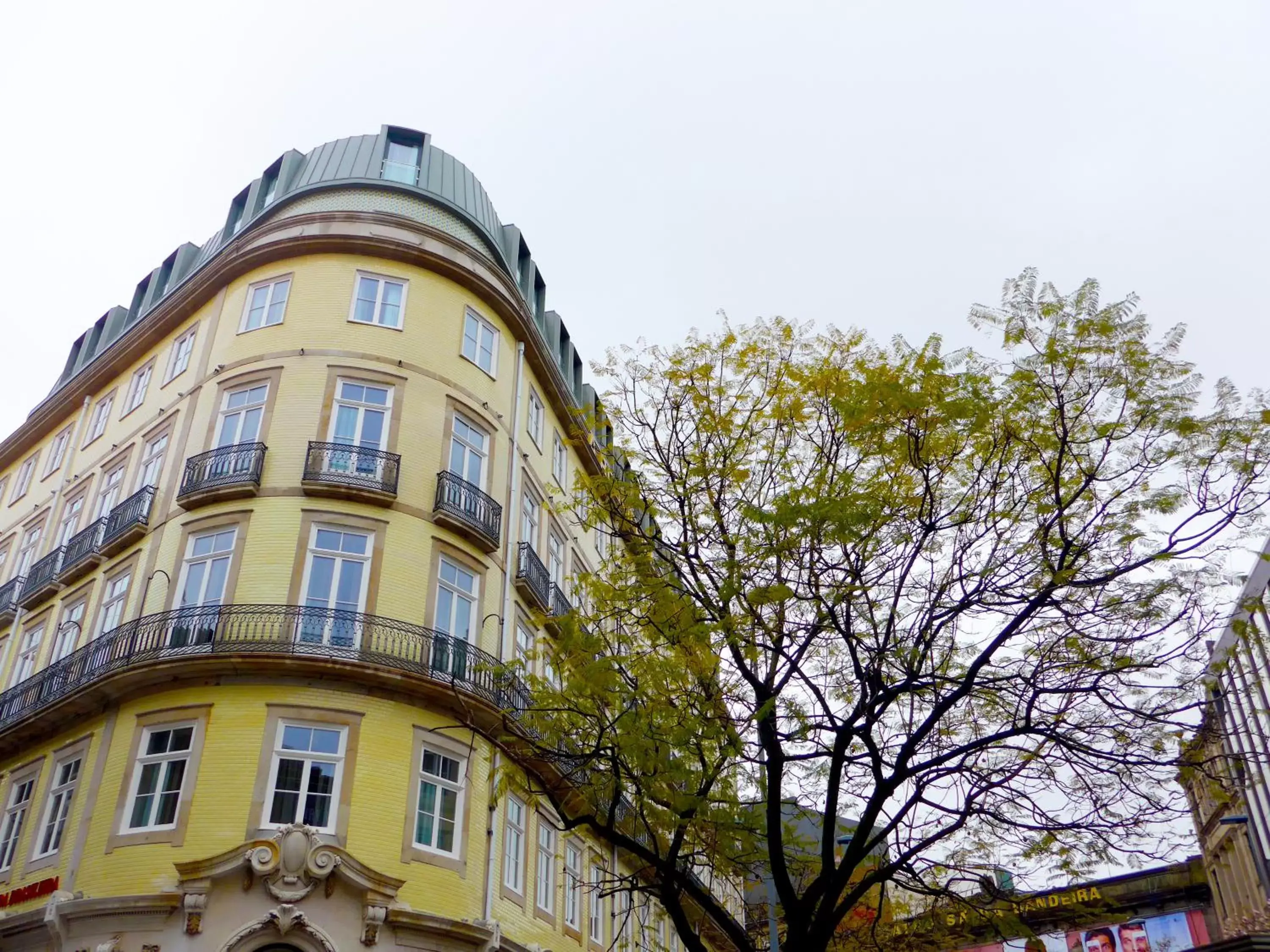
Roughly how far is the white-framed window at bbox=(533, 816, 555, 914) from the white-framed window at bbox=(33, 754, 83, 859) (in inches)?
339

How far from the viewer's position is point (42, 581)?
2442cm

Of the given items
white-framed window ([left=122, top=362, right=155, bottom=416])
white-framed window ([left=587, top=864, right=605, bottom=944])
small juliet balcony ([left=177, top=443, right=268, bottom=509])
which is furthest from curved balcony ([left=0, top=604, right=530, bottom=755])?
white-framed window ([left=122, top=362, right=155, bottom=416])

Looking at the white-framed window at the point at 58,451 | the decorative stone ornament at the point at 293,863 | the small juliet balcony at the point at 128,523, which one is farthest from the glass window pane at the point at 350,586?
the white-framed window at the point at 58,451

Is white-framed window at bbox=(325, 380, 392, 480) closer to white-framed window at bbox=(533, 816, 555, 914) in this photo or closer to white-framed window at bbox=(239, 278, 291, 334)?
white-framed window at bbox=(239, 278, 291, 334)

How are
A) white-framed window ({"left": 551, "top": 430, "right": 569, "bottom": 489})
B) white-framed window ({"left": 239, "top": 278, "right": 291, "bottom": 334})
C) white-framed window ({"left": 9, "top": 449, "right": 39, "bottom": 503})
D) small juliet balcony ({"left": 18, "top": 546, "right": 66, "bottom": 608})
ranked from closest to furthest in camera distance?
1. white-framed window ({"left": 239, "top": 278, "right": 291, "bottom": 334})
2. small juliet balcony ({"left": 18, "top": 546, "right": 66, "bottom": 608})
3. white-framed window ({"left": 551, "top": 430, "right": 569, "bottom": 489})
4. white-framed window ({"left": 9, "top": 449, "right": 39, "bottom": 503})

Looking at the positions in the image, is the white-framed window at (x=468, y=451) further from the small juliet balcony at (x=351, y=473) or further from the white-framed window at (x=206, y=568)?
the white-framed window at (x=206, y=568)

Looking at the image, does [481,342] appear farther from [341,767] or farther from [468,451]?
[341,767]

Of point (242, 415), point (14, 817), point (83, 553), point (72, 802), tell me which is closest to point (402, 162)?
point (242, 415)

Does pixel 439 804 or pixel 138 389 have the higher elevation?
pixel 138 389

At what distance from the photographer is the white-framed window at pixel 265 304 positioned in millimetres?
22312

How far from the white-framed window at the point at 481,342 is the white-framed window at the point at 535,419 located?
69.3 inches

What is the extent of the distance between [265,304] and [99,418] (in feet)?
25.0

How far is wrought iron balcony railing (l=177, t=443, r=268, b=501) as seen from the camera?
19.4m

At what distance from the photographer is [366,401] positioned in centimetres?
2097
